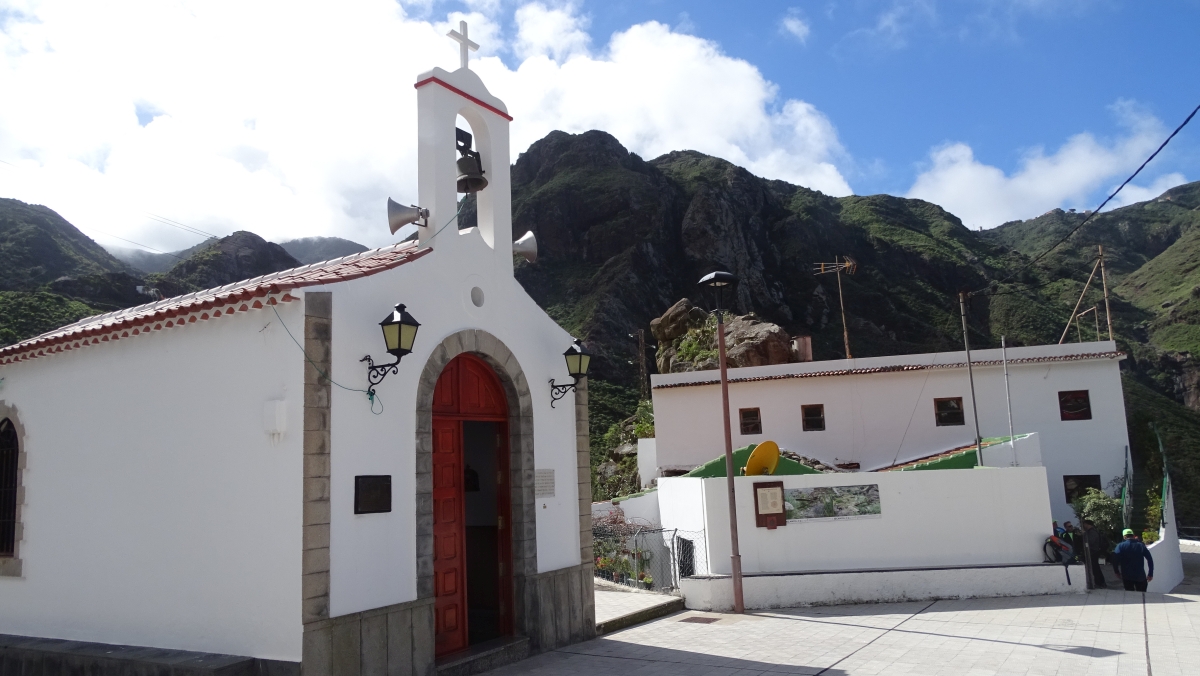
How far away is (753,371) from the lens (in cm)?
2453

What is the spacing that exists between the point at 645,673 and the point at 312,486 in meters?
3.73

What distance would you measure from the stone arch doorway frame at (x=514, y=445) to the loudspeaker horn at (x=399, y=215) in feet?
4.31

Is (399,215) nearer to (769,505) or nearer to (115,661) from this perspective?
(115,661)

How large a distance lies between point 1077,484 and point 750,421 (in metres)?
8.83

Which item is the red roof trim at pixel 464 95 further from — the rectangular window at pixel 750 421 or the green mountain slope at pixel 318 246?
the green mountain slope at pixel 318 246

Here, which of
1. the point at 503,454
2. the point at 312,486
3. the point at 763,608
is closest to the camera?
the point at 312,486

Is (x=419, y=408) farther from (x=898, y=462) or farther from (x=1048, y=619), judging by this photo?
(x=898, y=462)

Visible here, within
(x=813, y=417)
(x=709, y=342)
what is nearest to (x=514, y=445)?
(x=813, y=417)

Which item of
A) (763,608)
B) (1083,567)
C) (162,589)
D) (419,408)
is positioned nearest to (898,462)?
(1083,567)

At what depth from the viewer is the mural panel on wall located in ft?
42.9

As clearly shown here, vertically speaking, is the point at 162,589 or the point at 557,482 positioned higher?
the point at 557,482

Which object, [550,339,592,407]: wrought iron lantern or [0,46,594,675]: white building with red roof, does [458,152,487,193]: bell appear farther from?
[550,339,592,407]: wrought iron lantern

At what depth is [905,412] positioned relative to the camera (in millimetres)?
22969

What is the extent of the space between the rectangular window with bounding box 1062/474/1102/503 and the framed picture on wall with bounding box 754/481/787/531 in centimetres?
1296
